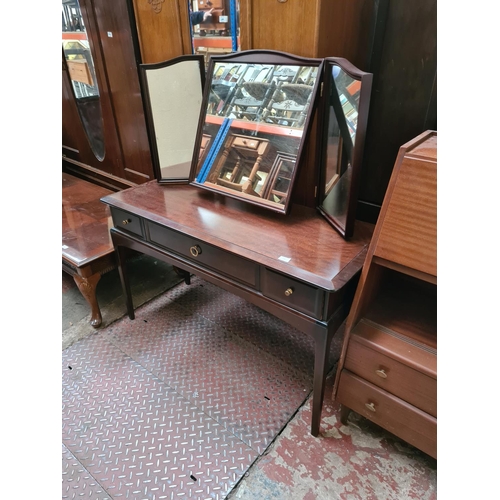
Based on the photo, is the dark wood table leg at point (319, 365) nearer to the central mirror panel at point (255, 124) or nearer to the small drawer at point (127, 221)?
the central mirror panel at point (255, 124)

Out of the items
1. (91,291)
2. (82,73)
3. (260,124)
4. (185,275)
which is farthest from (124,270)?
(82,73)

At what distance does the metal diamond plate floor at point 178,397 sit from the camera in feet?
4.69

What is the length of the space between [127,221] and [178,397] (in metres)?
0.89

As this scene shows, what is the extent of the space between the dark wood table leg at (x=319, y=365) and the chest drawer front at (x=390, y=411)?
11 centimetres

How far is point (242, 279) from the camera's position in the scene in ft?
4.60

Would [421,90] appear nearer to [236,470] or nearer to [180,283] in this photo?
[236,470]

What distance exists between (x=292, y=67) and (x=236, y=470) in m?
1.61

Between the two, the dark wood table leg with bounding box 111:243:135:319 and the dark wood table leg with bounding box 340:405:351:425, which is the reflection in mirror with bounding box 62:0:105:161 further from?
the dark wood table leg with bounding box 340:405:351:425

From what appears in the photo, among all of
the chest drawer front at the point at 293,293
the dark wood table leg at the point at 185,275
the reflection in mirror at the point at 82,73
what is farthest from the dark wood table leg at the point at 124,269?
the reflection in mirror at the point at 82,73

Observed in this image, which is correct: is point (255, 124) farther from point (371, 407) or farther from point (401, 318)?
point (371, 407)

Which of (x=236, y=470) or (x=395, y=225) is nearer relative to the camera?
(x=395, y=225)

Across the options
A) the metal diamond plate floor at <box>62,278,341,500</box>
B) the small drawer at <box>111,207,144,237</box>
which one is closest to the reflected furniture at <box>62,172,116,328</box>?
the metal diamond plate floor at <box>62,278,341,500</box>

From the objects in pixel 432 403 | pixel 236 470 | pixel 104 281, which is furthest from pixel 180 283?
pixel 432 403

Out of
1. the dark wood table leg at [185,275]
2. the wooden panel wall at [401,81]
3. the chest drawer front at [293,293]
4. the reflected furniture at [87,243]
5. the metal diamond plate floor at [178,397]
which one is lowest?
the metal diamond plate floor at [178,397]
